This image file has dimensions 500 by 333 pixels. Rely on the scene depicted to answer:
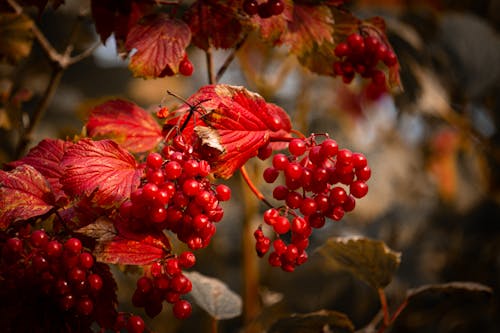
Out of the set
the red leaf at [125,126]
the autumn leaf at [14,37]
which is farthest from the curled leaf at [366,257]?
the autumn leaf at [14,37]

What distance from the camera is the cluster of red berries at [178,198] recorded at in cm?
42

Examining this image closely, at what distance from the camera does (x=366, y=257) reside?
2.08 ft

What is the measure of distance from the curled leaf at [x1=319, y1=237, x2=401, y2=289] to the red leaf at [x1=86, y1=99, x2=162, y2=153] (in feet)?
0.78

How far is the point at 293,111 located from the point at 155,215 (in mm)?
1073

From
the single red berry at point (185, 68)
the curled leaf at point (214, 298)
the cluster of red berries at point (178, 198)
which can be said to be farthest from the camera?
the curled leaf at point (214, 298)

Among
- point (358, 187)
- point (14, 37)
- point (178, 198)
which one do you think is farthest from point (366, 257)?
point (14, 37)

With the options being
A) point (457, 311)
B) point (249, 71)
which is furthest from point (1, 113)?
point (457, 311)

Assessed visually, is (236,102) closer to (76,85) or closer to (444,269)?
(444,269)

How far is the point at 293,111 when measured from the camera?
1467 mm

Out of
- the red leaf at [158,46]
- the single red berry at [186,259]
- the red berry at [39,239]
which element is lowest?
the single red berry at [186,259]

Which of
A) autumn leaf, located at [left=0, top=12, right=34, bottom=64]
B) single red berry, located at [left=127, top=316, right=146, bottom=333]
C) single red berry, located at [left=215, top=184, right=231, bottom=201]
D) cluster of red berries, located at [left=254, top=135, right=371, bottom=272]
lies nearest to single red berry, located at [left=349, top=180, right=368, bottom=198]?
cluster of red berries, located at [left=254, top=135, right=371, bottom=272]

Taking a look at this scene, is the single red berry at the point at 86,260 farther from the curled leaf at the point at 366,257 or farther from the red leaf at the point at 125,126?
the curled leaf at the point at 366,257

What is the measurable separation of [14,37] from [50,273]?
1.28 ft

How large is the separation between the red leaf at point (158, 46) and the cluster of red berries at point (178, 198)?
0.08m
